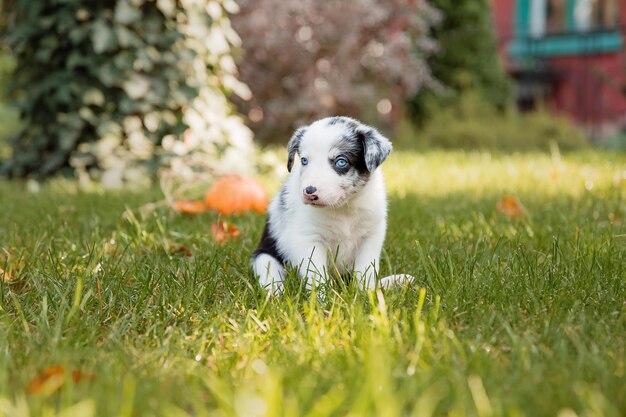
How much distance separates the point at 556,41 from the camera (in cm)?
1616

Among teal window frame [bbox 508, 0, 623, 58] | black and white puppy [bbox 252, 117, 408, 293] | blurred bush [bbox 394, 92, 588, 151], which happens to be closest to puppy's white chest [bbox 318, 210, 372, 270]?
black and white puppy [bbox 252, 117, 408, 293]

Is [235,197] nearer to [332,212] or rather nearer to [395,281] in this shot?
[332,212]

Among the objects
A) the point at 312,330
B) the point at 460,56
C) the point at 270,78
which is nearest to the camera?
the point at 312,330

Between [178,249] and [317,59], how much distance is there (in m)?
7.25

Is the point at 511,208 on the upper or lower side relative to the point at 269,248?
lower

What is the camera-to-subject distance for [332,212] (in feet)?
9.55

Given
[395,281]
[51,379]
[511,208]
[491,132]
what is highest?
[51,379]

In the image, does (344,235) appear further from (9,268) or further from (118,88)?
(118,88)

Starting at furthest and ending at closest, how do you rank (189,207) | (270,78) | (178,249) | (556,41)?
(556,41)
(270,78)
(189,207)
(178,249)

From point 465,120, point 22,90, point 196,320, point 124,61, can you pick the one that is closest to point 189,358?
point 196,320

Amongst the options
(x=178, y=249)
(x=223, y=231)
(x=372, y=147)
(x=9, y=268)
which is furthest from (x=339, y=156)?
(x=9, y=268)

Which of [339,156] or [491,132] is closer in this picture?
[339,156]

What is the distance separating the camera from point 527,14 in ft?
54.7

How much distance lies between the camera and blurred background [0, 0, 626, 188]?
606cm
